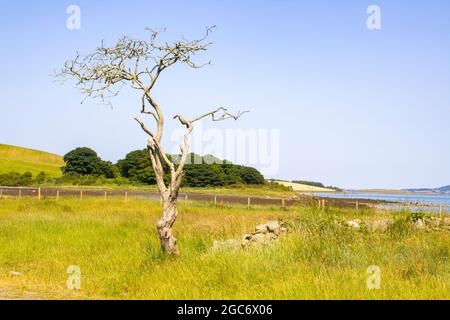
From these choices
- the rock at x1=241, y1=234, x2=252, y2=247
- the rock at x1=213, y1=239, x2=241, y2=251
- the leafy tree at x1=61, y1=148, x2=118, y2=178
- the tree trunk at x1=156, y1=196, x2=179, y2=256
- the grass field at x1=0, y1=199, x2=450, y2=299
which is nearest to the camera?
the grass field at x1=0, y1=199, x2=450, y2=299

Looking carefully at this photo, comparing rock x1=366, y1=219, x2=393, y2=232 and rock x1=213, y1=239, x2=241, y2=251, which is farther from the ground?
rock x1=366, y1=219, x2=393, y2=232

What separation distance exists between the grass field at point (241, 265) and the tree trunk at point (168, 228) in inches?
11.5

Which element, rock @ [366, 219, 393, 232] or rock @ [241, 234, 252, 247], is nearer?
rock @ [241, 234, 252, 247]

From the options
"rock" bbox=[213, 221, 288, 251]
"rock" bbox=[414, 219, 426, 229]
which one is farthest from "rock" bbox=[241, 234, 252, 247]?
"rock" bbox=[414, 219, 426, 229]

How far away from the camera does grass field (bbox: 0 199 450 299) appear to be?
7.47 m

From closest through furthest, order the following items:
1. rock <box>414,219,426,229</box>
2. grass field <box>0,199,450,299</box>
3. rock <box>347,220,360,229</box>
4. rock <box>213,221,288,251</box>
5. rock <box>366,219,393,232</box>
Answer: grass field <box>0,199,450,299</box>, rock <box>213,221,288,251</box>, rock <box>347,220,360,229</box>, rock <box>366,219,393,232</box>, rock <box>414,219,426,229</box>

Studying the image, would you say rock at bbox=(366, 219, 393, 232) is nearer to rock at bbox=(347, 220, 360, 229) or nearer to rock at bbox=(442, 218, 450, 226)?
rock at bbox=(347, 220, 360, 229)

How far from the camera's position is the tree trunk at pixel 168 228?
11.4 m

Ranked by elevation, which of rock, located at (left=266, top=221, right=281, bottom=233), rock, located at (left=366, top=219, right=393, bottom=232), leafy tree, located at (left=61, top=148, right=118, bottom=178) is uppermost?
leafy tree, located at (left=61, top=148, right=118, bottom=178)

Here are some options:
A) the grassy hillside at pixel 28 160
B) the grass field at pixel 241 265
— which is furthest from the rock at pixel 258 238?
the grassy hillside at pixel 28 160

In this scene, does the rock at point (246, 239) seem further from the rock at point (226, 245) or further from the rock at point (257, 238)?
the rock at point (226, 245)

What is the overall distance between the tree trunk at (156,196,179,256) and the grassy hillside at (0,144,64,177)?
100.0m
